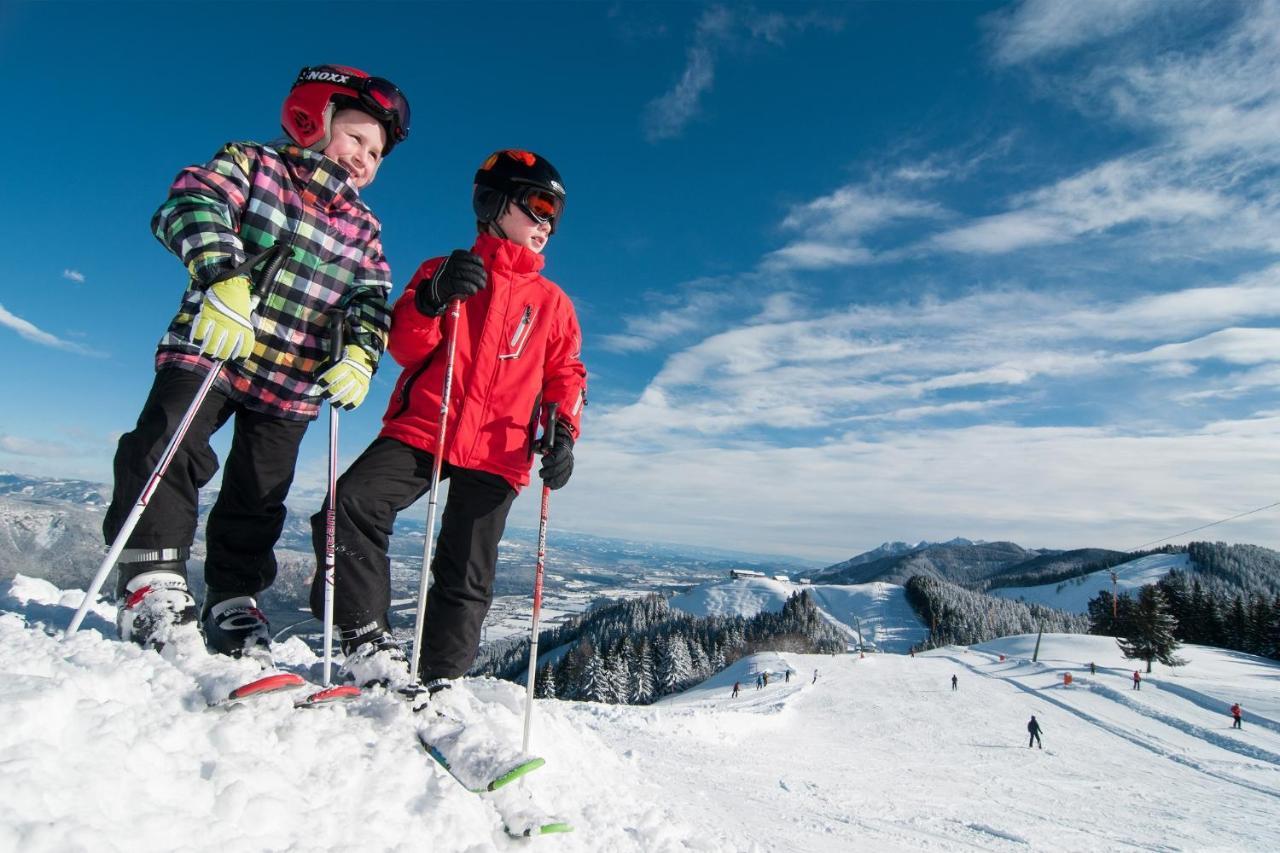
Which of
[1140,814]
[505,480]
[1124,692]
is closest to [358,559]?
[505,480]

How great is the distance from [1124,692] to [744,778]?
30.8 meters

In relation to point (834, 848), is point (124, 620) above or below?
above

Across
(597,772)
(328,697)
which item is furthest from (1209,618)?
(328,697)

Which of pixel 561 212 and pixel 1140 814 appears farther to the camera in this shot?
pixel 1140 814

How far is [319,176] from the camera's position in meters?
3.41

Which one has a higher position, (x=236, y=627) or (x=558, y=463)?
(x=558, y=463)

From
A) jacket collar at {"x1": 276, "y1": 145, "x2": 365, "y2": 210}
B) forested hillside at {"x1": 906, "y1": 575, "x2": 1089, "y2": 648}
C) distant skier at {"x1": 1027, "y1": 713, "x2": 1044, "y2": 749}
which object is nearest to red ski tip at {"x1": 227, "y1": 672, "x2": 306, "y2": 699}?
jacket collar at {"x1": 276, "y1": 145, "x2": 365, "y2": 210}

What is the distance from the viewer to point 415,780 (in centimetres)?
226

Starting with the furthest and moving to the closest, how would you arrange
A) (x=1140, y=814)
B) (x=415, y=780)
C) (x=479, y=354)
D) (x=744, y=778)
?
1. (x=1140, y=814)
2. (x=744, y=778)
3. (x=479, y=354)
4. (x=415, y=780)

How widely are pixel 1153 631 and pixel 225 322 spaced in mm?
56067

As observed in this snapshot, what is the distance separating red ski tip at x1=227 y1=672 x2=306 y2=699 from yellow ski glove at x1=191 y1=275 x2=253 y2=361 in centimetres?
140

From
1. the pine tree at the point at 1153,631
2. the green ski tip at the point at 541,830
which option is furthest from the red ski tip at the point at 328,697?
the pine tree at the point at 1153,631

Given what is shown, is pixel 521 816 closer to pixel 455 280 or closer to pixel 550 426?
pixel 550 426

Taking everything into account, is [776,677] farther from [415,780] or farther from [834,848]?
[415,780]
